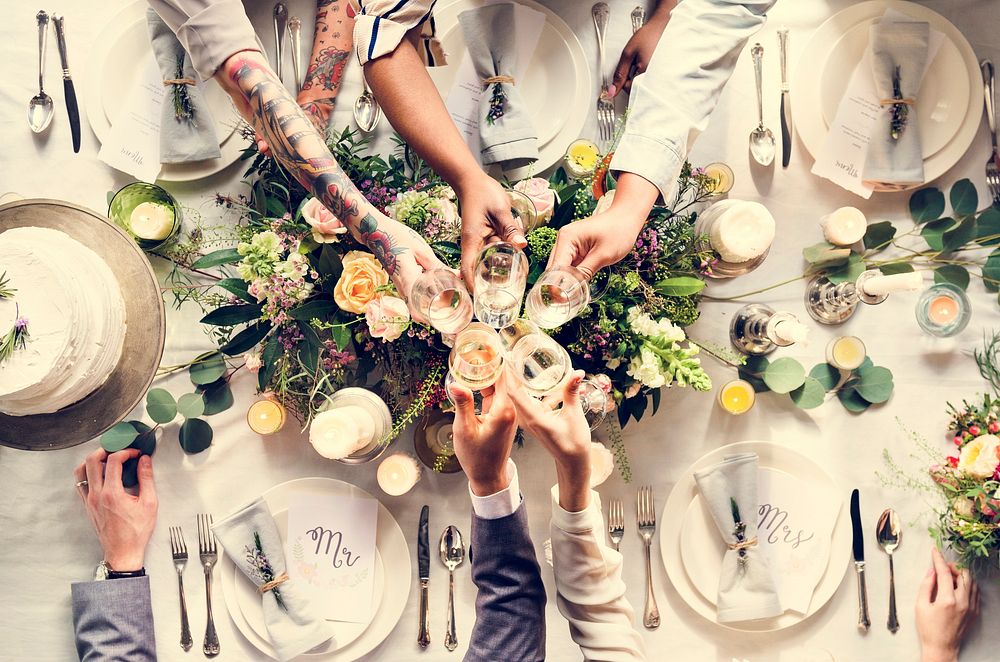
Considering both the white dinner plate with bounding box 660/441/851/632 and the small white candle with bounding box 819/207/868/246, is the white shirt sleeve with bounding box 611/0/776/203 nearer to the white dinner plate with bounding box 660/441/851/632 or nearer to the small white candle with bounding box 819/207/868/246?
the small white candle with bounding box 819/207/868/246

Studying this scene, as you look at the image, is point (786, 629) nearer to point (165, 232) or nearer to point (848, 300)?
point (848, 300)

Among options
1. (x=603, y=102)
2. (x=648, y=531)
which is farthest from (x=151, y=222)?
(x=648, y=531)

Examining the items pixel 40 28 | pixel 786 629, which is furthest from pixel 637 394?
pixel 40 28

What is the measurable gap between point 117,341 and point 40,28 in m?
0.83

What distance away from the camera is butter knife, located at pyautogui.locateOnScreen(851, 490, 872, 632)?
142 cm

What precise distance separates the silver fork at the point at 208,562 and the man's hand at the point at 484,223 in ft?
2.62

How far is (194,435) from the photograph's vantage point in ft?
4.66

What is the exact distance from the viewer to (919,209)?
4.83ft

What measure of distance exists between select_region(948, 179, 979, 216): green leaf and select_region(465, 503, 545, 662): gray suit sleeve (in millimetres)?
1162

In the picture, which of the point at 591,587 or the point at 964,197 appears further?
the point at 964,197

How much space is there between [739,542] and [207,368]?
116 cm

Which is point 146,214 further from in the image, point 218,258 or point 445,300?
point 445,300

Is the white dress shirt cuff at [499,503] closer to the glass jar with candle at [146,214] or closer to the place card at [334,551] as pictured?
the place card at [334,551]

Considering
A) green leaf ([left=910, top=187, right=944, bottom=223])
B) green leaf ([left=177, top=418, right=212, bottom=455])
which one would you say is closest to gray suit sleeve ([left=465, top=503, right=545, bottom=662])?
green leaf ([left=177, top=418, right=212, bottom=455])
